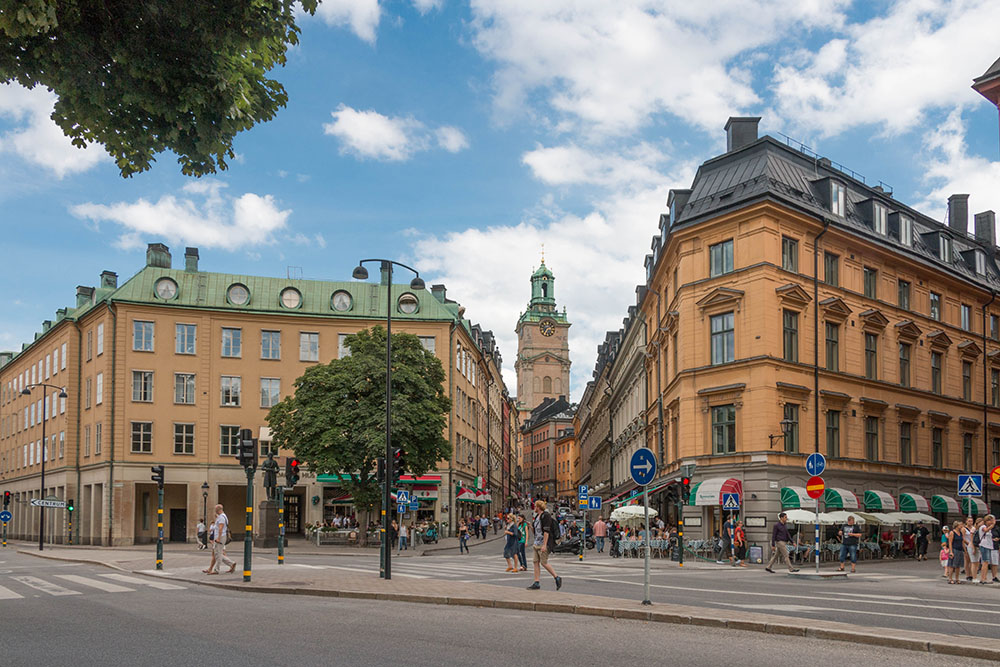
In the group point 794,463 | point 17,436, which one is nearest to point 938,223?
point 794,463

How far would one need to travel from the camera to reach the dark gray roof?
3750cm

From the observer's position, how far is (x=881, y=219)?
4256cm

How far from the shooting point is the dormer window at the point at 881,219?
42062 millimetres

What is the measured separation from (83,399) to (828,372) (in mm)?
43218

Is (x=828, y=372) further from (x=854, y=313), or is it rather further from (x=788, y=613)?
(x=788, y=613)

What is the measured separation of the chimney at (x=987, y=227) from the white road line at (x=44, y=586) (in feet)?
174

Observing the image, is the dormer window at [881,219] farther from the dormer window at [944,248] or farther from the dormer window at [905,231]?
the dormer window at [944,248]

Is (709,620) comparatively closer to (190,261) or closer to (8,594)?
(8,594)

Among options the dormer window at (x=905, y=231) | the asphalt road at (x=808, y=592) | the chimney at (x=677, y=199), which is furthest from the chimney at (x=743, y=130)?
the asphalt road at (x=808, y=592)

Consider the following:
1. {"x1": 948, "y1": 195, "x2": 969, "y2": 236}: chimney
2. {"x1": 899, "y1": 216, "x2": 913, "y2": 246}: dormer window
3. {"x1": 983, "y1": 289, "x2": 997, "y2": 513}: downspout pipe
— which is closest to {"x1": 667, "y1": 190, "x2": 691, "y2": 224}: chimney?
{"x1": 899, "y1": 216, "x2": 913, "y2": 246}: dormer window

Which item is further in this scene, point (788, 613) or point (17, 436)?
point (17, 436)

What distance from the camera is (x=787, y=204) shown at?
36.8 m

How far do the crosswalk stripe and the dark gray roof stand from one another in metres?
25.5

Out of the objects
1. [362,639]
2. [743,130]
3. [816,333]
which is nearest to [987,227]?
[743,130]
